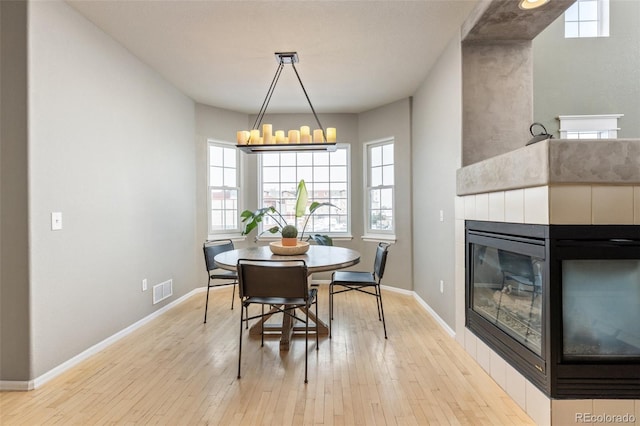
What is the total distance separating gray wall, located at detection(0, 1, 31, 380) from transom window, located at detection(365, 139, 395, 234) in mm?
4071

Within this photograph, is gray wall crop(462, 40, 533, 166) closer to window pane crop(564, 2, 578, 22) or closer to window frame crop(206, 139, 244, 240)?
window pane crop(564, 2, 578, 22)

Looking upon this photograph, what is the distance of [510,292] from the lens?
2264 mm

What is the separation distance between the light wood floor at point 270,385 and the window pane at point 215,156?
2.65 metres

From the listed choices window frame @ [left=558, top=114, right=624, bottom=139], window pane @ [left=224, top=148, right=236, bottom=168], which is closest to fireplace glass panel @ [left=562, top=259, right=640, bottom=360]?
window frame @ [left=558, top=114, right=624, bottom=139]

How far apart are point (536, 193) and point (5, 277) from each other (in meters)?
3.25

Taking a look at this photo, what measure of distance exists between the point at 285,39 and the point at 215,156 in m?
2.57

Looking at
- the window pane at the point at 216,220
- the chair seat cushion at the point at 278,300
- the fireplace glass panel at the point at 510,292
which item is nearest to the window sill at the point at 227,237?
the window pane at the point at 216,220

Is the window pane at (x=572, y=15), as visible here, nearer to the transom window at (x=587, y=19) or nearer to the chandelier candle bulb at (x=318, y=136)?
the transom window at (x=587, y=19)

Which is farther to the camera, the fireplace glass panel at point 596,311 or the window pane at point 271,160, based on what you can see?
the window pane at point 271,160

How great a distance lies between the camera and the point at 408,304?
4.33 metres

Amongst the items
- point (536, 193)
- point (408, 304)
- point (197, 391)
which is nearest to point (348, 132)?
point (408, 304)

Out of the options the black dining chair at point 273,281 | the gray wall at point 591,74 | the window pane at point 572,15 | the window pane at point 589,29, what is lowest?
the black dining chair at point 273,281

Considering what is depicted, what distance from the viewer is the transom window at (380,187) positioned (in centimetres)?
514

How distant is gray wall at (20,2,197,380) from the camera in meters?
2.37
